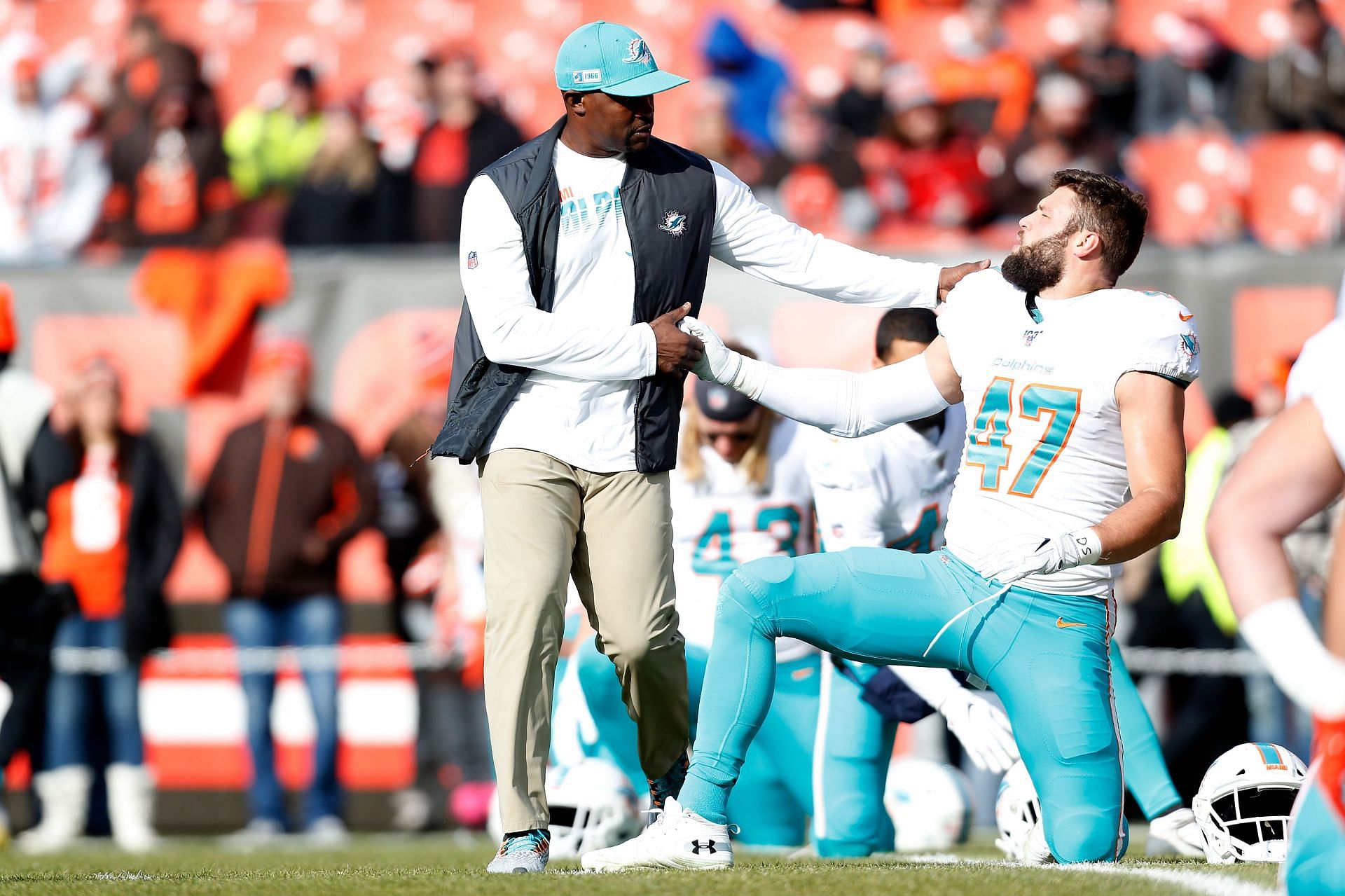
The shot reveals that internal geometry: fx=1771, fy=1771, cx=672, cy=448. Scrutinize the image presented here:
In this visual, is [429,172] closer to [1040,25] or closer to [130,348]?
[130,348]

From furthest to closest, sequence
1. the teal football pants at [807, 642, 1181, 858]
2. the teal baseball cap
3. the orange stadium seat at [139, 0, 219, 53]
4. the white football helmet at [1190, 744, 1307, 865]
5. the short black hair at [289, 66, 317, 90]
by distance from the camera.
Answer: the orange stadium seat at [139, 0, 219, 53] < the short black hair at [289, 66, 317, 90] < the teal football pants at [807, 642, 1181, 858] < the white football helmet at [1190, 744, 1307, 865] < the teal baseball cap

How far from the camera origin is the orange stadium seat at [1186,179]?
404 inches

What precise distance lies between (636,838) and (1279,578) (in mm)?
1853

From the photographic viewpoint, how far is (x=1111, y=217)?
459cm

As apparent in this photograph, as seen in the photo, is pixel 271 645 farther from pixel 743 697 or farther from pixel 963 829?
pixel 743 697

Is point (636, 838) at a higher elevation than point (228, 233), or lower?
lower

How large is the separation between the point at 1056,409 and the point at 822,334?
3.99m

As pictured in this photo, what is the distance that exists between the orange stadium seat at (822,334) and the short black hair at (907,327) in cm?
241

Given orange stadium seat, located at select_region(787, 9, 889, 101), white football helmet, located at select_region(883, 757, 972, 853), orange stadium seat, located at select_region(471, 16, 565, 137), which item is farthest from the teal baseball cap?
orange stadium seat, located at select_region(787, 9, 889, 101)

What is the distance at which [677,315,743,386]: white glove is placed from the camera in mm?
4621

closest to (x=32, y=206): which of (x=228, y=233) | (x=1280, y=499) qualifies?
(x=228, y=233)

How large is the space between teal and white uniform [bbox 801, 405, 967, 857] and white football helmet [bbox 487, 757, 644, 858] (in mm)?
649

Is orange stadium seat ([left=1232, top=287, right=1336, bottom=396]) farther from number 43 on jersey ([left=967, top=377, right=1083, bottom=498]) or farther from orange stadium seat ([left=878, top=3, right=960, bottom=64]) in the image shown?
number 43 on jersey ([left=967, top=377, right=1083, bottom=498])

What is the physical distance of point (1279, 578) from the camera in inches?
117
